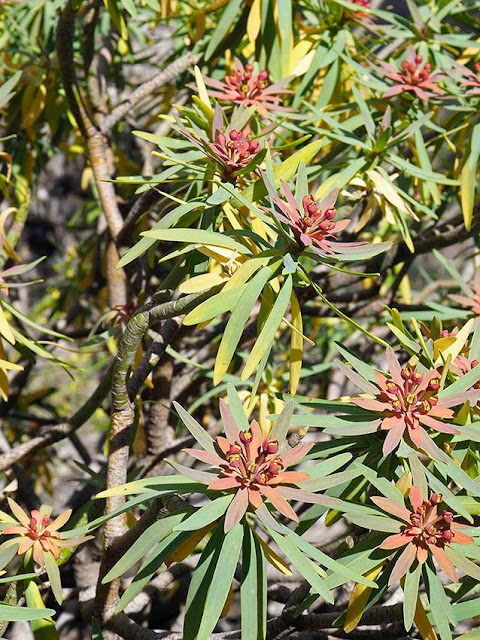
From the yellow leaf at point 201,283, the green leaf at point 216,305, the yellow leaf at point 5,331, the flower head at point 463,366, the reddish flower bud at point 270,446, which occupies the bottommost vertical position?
the reddish flower bud at point 270,446

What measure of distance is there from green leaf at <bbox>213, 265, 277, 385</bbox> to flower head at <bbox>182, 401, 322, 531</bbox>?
1.9 inches

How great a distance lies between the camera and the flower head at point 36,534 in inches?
29.4

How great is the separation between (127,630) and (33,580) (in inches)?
5.0

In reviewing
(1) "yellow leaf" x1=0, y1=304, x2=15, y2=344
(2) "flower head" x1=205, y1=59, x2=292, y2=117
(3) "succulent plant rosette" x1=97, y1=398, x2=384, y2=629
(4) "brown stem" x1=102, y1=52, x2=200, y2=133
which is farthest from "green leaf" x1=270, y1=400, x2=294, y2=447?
(4) "brown stem" x1=102, y1=52, x2=200, y2=133

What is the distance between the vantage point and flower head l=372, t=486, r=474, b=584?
63 cm

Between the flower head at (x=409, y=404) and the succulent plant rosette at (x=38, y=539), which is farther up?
the flower head at (x=409, y=404)

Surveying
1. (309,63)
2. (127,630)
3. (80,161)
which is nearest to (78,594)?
(127,630)

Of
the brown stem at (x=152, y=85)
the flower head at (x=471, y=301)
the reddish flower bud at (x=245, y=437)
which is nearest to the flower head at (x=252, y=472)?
the reddish flower bud at (x=245, y=437)

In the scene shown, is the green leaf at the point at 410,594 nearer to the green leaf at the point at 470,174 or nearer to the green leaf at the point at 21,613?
the green leaf at the point at 21,613

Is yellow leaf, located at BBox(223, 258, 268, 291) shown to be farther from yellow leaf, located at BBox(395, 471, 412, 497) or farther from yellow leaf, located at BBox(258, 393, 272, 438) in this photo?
yellow leaf, located at BBox(258, 393, 272, 438)

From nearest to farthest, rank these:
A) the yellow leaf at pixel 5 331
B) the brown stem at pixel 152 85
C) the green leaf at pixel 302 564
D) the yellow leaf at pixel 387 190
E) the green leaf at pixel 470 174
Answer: the green leaf at pixel 302 564 → the yellow leaf at pixel 5 331 → the yellow leaf at pixel 387 190 → the green leaf at pixel 470 174 → the brown stem at pixel 152 85

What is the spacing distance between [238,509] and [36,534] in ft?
0.87

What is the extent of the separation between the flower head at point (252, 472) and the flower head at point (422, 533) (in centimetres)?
7

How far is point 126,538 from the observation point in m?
0.80
